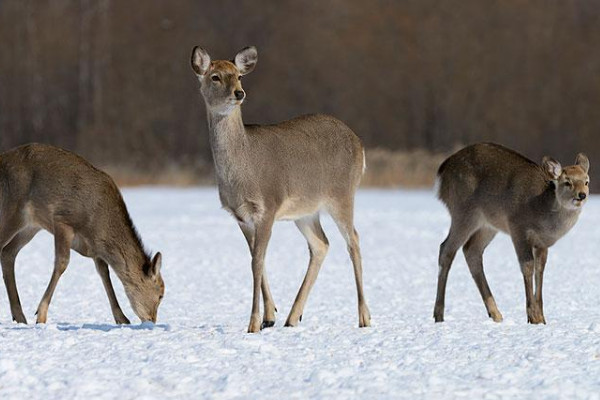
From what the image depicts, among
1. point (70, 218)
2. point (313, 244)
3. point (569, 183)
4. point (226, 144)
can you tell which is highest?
point (226, 144)

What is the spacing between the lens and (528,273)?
11.0 m

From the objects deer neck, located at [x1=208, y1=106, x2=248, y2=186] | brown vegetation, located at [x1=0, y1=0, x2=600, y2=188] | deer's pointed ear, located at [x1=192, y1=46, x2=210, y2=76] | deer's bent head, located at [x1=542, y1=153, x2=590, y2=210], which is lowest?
brown vegetation, located at [x1=0, y1=0, x2=600, y2=188]

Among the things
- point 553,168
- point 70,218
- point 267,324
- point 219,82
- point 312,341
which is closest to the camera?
point 312,341

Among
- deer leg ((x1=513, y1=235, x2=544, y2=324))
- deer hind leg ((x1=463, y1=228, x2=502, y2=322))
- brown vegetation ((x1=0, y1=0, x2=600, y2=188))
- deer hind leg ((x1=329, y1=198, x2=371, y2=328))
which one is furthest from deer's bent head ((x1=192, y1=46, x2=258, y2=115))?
brown vegetation ((x1=0, y1=0, x2=600, y2=188))

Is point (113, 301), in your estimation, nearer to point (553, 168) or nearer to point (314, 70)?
point (553, 168)

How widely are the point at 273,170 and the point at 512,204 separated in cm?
241

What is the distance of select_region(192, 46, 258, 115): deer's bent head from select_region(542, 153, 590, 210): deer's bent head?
307 centimetres

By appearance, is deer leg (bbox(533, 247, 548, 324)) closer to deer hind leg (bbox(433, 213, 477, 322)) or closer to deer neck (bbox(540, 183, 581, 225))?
deer neck (bbox(540, 183, 581, 225))

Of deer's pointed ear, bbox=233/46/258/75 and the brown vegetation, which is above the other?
deer's pointed ear, bbox=233/46/258/75

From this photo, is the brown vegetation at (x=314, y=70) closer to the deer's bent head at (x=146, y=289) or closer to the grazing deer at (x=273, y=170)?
the deer's bent head at (x=146, y=289)

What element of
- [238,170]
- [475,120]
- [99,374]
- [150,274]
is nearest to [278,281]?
[150,274]

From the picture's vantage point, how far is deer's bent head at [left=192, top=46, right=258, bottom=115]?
9.80m

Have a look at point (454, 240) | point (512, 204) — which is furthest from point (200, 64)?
point (512, 204)

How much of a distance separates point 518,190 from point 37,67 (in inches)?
1541
